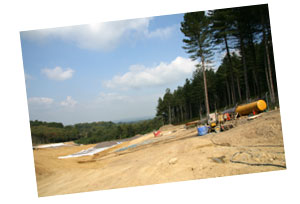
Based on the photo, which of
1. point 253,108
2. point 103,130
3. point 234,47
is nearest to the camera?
point 253,108

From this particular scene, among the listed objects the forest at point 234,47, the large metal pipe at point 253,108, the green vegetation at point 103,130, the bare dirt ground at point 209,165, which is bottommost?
the green vegetation at point 103,130

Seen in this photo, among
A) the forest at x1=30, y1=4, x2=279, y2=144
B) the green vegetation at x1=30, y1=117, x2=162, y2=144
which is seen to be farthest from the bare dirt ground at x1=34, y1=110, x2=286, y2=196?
the green vegetation at x1=30, y1=117, x2=162, y2=144

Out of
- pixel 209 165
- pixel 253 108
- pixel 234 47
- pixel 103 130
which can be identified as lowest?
pixel 103 130

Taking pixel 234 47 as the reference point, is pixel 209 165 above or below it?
below

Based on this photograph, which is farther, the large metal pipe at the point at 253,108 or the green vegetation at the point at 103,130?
the green vegetation at the point at 103,130

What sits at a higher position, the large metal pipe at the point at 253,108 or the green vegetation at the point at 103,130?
the large metal pipe at the point at 253,108

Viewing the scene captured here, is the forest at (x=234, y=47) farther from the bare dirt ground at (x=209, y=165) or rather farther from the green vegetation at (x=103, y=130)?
the bare dirt ground at (x=209, y=165)

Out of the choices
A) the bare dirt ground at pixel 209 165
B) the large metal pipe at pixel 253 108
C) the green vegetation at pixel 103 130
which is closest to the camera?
the bare dirt ground at pixel 209 165

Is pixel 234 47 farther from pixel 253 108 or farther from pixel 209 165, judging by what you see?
pixel 209 165

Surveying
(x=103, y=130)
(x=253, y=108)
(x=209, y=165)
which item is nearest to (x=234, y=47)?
(x=253, y=108)

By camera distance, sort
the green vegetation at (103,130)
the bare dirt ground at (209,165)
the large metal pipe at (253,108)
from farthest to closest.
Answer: the green vegetation at (103,130), the large metal pipe at (253,108), the bare dirt ground at (209,165)

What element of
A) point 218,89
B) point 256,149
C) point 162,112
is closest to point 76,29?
point 256,149

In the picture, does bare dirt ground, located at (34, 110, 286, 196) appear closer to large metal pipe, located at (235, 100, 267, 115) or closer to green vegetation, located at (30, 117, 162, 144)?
large metal pipe, located at (235, 100, 267, 115)

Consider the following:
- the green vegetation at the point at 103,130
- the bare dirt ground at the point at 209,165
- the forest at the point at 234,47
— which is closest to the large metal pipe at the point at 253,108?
the forest at the point at 234,47
